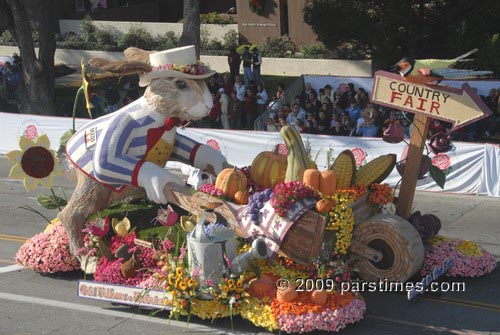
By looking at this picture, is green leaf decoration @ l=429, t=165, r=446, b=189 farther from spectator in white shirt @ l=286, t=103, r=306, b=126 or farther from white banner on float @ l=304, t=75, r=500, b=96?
white banner on float @ l=304, t=75, r=500, b=96

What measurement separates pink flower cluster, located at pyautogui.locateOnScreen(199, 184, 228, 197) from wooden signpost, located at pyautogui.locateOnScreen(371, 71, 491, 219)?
2.43m

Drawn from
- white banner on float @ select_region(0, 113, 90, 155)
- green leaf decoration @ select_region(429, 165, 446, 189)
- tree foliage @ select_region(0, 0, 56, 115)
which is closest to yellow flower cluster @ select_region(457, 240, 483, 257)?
green leaf decoration @ select_region(429, 165, 446, 189)

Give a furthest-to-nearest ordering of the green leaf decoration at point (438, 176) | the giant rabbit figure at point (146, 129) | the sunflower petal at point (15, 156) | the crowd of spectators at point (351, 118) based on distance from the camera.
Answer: the crowd of spectators at point (351, 118) < the sunflower petal at point (15, 156) < the green leaf decoration at point (438, 176) < the giant rabbit figure at point (146, 129)

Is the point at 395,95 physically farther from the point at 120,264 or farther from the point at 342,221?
the point at 120,264

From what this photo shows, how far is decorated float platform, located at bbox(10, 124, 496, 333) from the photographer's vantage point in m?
10.5

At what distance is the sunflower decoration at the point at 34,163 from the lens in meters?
12.7

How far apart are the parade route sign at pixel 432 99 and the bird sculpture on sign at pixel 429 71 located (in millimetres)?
91

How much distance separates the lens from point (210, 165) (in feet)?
41.3

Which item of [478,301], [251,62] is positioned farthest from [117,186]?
[251,62]

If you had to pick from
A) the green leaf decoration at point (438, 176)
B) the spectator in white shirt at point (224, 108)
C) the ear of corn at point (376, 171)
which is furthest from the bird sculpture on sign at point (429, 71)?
the spectator in white shirt at point (224, 108)

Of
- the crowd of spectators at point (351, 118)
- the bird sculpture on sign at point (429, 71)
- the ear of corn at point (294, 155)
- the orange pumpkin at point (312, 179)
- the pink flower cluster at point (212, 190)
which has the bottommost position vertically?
the crowd of spectators at point (351, 118)

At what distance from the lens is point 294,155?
11.3 metres

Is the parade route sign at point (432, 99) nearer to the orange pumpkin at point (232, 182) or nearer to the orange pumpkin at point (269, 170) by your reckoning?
the orange pumpkin at point (269, 170)

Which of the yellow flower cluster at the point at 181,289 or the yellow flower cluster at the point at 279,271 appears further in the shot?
the yellow flower cluster at the point at 279,271
